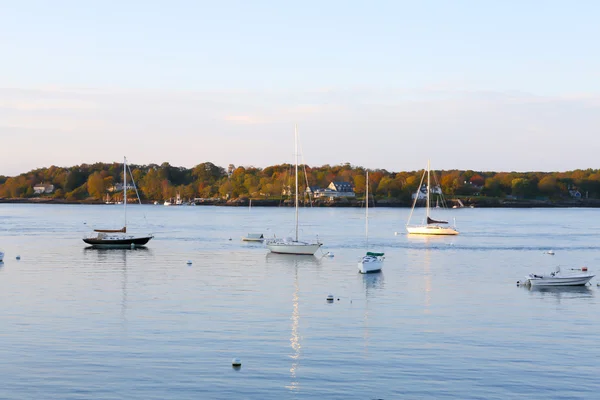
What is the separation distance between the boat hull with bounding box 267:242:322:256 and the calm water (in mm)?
5261

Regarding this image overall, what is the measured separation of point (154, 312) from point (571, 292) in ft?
73.5

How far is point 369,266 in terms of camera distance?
4894cm

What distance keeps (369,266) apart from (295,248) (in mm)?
13668

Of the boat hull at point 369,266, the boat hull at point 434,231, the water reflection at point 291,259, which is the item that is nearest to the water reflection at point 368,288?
the boat hull at point 369,266

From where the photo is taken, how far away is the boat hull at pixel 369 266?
48625 millimetres

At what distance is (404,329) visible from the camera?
2989 cm

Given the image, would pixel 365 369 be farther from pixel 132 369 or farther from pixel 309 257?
pixel 309 257

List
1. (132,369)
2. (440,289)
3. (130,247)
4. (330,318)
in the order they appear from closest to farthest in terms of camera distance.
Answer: (132,369), (330,318), (440,289), (130,247)

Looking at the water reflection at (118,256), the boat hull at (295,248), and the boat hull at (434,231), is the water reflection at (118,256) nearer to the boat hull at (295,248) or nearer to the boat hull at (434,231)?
the boat hull at (295,248)

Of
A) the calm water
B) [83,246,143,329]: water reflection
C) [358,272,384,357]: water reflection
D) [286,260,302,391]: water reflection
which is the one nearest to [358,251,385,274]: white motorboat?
[358,272,384,357]: water reflection

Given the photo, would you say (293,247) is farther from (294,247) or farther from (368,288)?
(368,288)

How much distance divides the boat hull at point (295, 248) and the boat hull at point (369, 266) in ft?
37.4

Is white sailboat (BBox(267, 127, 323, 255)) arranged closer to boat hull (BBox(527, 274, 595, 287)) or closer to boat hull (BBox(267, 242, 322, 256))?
boat hull (BBox(267, 242, 322, 256))

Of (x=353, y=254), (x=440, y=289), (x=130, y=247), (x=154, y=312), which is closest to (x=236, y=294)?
(x=154, y=312)
